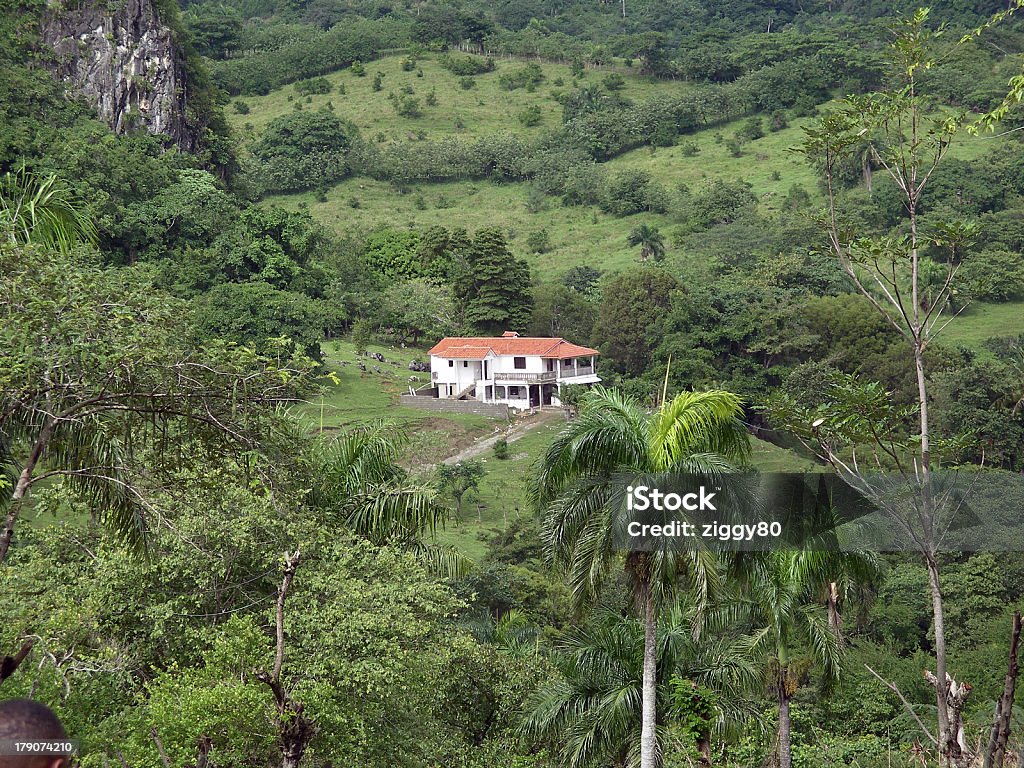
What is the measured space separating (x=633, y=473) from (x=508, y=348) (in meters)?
33.7

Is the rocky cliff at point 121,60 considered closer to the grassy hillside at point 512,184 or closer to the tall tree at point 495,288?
the grassy hillside at point 512,184

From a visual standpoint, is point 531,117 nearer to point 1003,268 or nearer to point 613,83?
point 613,83

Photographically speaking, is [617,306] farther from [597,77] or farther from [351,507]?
[597,77]

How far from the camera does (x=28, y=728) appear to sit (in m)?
2.25

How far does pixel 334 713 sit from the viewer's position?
10430 mm

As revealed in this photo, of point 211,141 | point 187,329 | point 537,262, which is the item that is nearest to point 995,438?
point 187,329

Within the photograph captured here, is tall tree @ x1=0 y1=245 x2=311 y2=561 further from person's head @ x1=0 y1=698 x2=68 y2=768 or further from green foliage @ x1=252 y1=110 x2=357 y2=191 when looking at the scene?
green foliage @ x1=252 y1=110 x2=357 y2=191

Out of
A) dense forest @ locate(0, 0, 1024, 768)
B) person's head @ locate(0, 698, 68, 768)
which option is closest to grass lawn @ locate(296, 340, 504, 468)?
dense forest @ locate(0, 0, 1024, 768)

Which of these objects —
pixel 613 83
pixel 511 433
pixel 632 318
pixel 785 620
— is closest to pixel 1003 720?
pixel 785 620

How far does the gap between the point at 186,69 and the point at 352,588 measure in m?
51.1

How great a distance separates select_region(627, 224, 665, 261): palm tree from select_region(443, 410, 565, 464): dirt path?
2529cm

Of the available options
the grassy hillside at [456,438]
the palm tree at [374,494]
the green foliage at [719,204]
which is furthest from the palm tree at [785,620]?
the green foliage at [719,204]

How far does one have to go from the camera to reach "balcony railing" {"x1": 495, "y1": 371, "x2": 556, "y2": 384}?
44.1 m

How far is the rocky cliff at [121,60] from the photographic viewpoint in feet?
168
